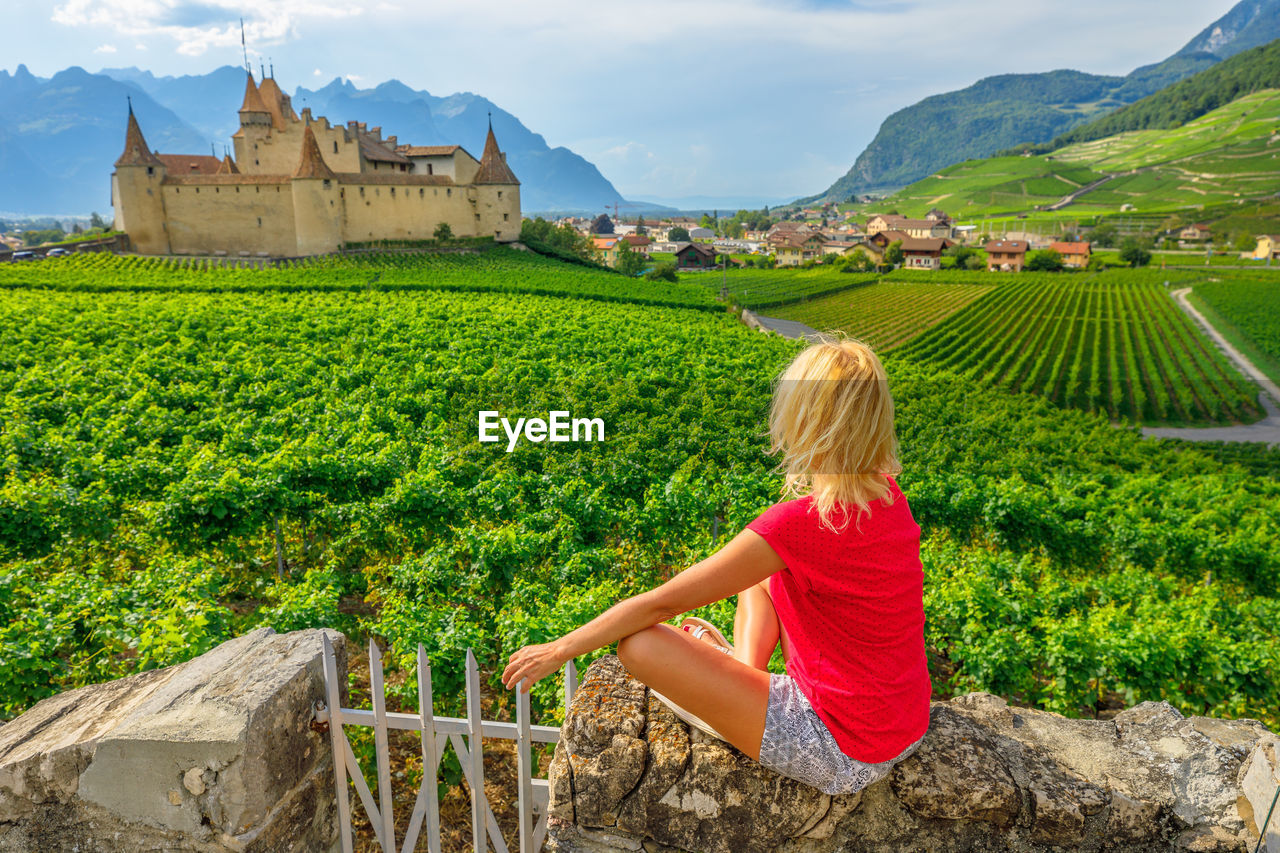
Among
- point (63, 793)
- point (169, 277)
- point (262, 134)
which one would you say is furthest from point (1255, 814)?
point (262, 134)

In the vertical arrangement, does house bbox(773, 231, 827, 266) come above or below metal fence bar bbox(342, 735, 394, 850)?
above

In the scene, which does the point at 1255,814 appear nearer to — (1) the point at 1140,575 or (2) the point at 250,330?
(1) the point at 1140,575

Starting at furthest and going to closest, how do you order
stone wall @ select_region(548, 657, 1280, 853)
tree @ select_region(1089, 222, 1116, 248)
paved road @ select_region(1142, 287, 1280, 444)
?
tree @ select_region(1089, 222, 1116, 248), paved road @ select_region(1142, 287, 1280, 444), stone wall @ select_region(548, 657, 1280, 853)

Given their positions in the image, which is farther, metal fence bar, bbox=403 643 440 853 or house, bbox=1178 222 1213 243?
house, bbox=1178 222 1213 243

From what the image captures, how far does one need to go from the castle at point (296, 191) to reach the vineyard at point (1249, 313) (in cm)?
6753

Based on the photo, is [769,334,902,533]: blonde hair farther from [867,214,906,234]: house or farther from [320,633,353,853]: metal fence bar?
[867,214,906,234]: house

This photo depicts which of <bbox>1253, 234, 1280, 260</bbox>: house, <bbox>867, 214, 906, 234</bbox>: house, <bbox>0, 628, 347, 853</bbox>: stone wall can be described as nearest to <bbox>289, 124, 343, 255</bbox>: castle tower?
<bbox>0, 628, 347, 853</bbox>: stone wall

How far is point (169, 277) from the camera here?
144 feet

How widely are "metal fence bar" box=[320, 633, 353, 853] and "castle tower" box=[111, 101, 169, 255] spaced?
72086 mm

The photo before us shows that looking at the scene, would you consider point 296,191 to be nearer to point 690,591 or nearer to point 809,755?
point 690,591

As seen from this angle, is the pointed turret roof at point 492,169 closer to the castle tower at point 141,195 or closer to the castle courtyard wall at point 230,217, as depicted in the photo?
the castle courtyard wall at point 230,217

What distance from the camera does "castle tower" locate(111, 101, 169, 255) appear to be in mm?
58000

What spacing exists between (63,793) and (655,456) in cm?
1015

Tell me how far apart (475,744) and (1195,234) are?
176394mm
